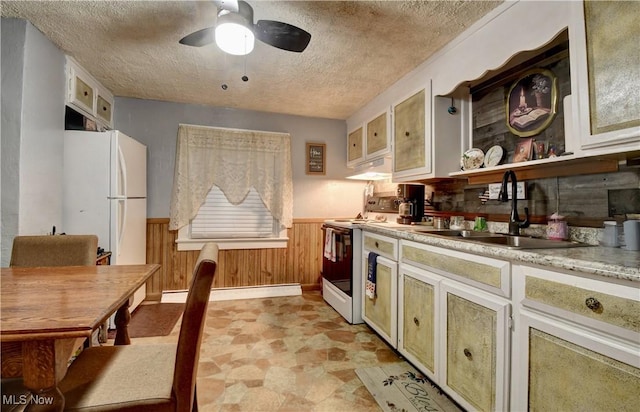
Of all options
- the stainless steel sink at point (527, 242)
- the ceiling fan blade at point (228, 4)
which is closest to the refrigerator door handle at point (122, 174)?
the ceiling fan blade at point (228, 4)

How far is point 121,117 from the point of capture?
3.32m

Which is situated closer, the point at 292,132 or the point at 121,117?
the point at 121,117

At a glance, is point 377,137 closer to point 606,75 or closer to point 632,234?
point 606,75

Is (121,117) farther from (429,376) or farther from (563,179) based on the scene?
(563,179)

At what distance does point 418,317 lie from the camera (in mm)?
1909

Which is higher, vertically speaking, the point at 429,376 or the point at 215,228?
the point at 215,228

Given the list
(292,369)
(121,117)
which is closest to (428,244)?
(292,369)

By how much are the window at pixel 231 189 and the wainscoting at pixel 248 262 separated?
122 mm

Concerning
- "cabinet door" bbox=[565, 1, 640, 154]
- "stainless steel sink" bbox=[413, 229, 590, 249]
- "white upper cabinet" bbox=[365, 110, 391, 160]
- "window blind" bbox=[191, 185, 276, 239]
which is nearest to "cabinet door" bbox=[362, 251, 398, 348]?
"stainless steel sink" bbox=[413, 229, 590, 249]

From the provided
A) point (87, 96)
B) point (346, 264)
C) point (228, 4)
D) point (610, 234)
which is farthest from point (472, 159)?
point (87, 96)

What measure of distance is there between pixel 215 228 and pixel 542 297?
326 cm

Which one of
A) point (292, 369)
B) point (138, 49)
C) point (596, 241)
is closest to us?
point (596, 241)

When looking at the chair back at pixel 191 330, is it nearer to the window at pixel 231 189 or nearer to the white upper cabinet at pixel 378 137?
the white upper cabinet at pixel 378 137

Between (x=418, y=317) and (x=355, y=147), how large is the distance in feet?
7.79
